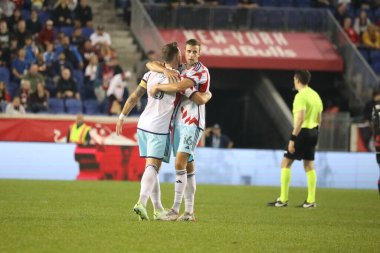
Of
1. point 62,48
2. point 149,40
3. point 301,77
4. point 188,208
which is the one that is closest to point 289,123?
point 149,40

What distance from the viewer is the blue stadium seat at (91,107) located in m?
27.1

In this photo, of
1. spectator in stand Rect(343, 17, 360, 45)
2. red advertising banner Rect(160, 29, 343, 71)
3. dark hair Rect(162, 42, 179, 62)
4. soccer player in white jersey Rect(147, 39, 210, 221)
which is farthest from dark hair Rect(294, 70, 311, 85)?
spectator in stand Rect(343, 17, 360, 45)

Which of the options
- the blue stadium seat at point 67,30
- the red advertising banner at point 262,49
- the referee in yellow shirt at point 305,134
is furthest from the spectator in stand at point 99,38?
the referee in yellow shirt at point 305,134

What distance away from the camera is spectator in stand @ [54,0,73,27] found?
28984 millimetres

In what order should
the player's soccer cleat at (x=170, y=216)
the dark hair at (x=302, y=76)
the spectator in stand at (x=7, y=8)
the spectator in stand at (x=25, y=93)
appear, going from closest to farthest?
1. the player's soccer cleat at (x=170, y=216)
2. the dark hair at (x=302, y=76)
3. the spectator in stand at (x=25, y=93)
4. the spectator in stand at (x=7, y=8)

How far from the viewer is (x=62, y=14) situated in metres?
29.0

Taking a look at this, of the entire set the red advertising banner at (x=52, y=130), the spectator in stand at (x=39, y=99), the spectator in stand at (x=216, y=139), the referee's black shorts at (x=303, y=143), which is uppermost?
the referee's black shorts at (x=303, y=143)

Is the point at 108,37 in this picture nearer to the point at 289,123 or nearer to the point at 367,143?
the point at 289,123

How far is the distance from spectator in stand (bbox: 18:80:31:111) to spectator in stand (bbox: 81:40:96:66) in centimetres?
264

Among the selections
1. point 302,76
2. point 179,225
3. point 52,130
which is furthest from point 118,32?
point 179,225

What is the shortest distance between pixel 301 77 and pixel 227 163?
8.22 meters

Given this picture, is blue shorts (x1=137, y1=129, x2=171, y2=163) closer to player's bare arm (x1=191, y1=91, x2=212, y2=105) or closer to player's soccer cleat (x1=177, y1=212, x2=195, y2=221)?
player's bare arm (x1=191, y1=91, x2=212, y2=105)

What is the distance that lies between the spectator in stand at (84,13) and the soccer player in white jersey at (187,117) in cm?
1732

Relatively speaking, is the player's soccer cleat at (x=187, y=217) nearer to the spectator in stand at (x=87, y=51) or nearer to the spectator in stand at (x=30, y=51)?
the spectator in stand at (x=30, y=51)
